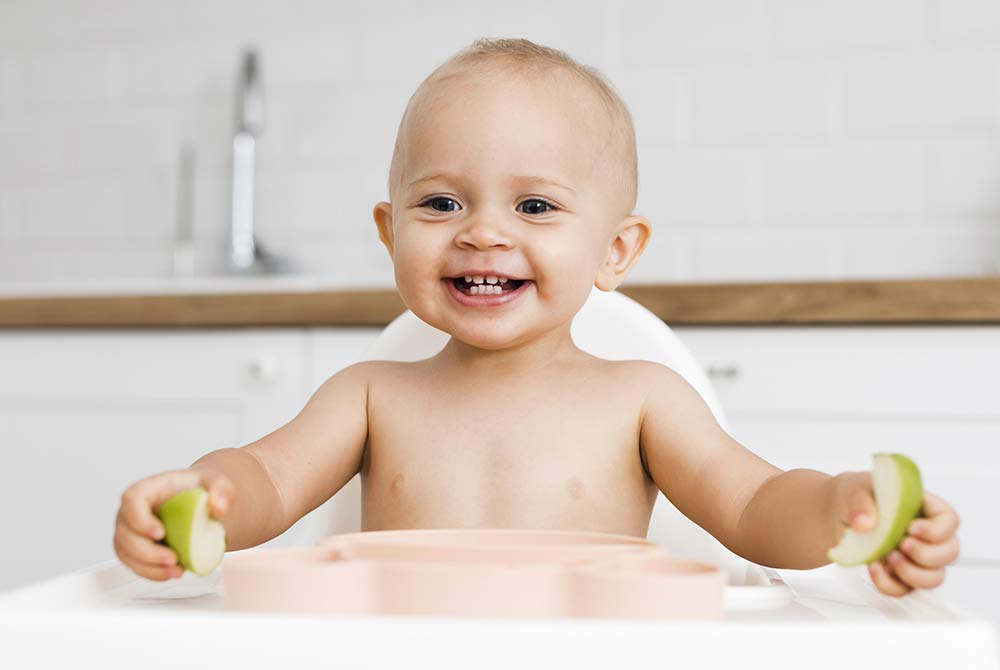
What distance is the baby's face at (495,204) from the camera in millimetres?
765

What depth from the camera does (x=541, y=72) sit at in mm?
807

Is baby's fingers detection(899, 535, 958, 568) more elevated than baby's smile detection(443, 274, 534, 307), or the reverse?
baby's smile detection(443, 274, 534, 307)

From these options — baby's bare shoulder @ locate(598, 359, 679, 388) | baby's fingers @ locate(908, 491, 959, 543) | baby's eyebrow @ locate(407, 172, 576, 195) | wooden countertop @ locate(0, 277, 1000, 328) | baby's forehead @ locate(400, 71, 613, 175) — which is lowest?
baby's fingers @ locate(908, 491, 959, 543)

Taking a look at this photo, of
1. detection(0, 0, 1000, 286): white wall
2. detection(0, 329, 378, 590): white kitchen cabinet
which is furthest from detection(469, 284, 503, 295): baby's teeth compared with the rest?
detection(0, 0, 1000, 286): white wall

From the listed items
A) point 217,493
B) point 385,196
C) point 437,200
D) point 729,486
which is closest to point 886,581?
point 729,486

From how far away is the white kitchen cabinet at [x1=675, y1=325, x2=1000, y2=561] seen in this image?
1251mm

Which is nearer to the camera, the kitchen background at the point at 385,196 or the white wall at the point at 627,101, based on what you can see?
the kitchen background at the point at 385,196

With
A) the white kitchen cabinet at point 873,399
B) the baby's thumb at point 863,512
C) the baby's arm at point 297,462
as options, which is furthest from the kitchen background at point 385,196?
the baby's thumb at point 863,512

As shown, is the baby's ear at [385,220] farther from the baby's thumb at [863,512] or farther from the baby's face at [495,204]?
the baby's thumb at [863,512]

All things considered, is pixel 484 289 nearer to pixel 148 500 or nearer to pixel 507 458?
pixel 507 458

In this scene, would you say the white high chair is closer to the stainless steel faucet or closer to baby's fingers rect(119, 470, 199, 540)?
baby's fingers rect(119, 470, 199, 540)

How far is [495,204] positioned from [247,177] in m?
1.44

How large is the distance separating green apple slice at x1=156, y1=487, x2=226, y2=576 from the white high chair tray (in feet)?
0.36

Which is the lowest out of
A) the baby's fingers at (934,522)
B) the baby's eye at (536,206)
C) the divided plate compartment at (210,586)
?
the divided plate compartment at (210,586)
